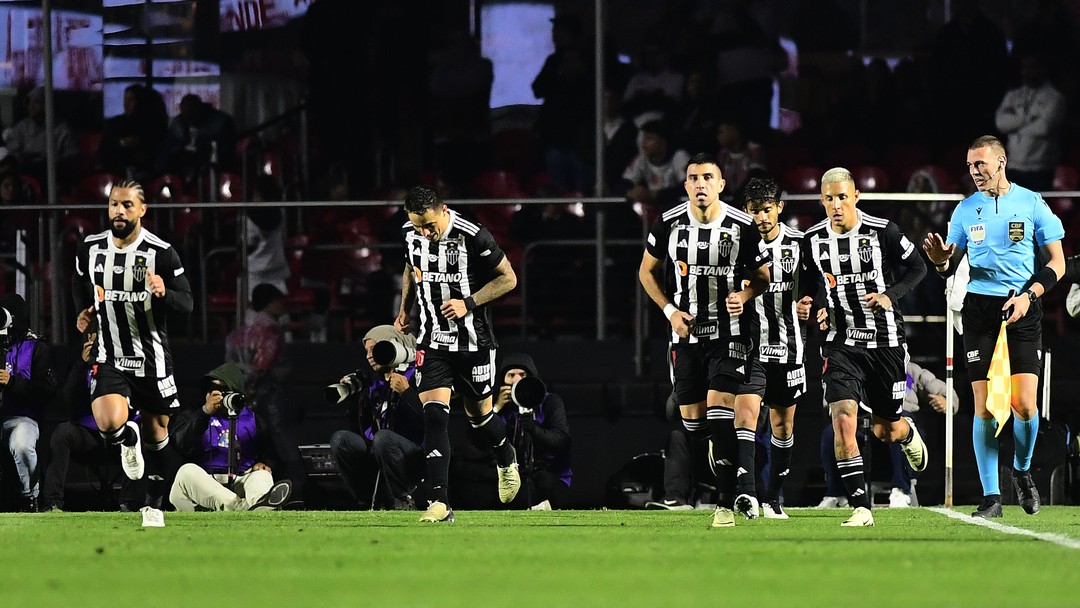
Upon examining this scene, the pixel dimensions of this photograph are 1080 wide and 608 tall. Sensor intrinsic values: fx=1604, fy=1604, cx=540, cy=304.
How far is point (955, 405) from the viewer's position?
37.8 feet

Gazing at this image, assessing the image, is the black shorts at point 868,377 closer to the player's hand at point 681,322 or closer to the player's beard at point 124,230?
the player's hand at point 681,322

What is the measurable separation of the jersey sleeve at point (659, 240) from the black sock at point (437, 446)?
142cm

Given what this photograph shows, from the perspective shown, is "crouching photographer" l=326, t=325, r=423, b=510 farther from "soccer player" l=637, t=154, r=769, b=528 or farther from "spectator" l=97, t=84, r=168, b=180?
"spectator" l=97, t=84, r=168, b=180

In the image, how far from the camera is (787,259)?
9.51m

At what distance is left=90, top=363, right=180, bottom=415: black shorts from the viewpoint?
335 inches

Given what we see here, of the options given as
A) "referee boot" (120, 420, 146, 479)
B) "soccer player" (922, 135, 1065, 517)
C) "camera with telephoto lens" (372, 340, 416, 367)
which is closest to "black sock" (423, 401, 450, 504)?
"referee boot" (120, 420, 146, 479)

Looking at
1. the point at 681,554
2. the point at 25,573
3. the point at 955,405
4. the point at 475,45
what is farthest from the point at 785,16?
the point at 25,573

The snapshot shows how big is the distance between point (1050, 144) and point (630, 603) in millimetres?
10266

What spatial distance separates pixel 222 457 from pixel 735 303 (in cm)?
460

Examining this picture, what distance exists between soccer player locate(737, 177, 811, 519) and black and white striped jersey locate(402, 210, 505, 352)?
167cm

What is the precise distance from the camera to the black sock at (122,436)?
853 centimetres

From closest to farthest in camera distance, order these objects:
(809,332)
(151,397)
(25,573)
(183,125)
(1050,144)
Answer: (25,573) → (151,397) → (809,332) → (1050,144) → (183,125)

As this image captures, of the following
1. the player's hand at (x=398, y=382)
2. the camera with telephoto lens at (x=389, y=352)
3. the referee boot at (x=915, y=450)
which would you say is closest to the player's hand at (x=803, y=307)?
the referee boot at (x=915, y=450)

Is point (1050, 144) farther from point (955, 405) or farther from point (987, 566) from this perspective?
point (987, 566)
